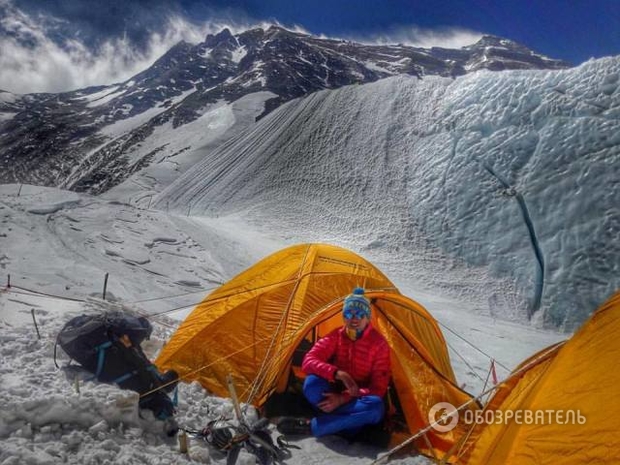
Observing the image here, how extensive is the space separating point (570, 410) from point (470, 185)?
13.3 meters

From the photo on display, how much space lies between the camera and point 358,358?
15.6 ft

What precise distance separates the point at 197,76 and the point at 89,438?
461ft

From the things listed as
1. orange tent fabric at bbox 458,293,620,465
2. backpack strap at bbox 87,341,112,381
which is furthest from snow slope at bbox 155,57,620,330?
backpack strap at bbox 87,341,112,381

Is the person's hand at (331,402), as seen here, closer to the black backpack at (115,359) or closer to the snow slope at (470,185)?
the black backpack at (115,359)

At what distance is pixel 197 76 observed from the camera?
132750mm

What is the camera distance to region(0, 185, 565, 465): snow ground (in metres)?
3.31

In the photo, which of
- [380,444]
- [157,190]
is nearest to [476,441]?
[380,444]

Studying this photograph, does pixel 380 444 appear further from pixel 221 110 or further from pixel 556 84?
pixel 221 110

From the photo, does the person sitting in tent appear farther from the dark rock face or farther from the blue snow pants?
the dark rock face

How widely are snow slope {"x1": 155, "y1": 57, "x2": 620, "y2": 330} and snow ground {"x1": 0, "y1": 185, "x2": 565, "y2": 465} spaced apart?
1401 mm

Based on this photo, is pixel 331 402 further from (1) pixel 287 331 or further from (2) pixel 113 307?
(2) pixel 113 307

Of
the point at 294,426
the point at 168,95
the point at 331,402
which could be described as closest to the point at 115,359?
the point at 294,426

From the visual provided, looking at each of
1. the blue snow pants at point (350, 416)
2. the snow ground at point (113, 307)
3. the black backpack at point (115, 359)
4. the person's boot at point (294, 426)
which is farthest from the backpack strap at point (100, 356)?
the blue snow pants at point (350, 416)

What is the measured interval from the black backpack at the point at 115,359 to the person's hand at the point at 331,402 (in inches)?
55.6
